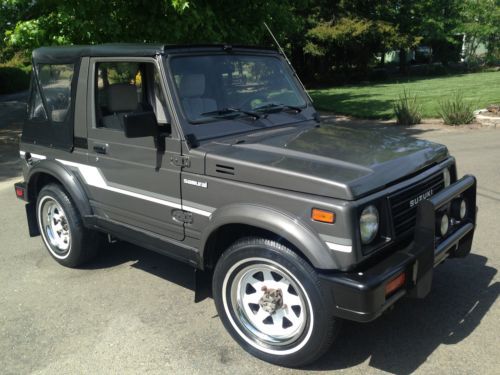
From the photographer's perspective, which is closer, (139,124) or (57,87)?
(139,124)

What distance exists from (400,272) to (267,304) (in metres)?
0.89

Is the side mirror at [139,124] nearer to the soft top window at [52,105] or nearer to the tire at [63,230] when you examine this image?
the soft top window at [52,105]

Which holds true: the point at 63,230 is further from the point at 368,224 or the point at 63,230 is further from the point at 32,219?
the point at 368,224

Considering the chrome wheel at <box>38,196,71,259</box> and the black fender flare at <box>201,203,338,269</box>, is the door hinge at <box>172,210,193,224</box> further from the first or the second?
the chrome wheel at <box>38,196,71,259</box>

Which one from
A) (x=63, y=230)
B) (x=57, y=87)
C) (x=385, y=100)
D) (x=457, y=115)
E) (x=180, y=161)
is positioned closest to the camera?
(x=180, y=161)

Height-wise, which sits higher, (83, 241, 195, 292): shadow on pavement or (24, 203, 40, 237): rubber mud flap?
(24, 203, 40, 237): rubber mud flap

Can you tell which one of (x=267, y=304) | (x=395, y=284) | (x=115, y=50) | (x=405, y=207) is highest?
(x=115, y=50)

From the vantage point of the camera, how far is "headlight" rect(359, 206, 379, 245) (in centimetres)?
287

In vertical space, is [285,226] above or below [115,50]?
below

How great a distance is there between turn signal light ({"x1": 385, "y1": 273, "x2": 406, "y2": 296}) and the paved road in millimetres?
Result: 593

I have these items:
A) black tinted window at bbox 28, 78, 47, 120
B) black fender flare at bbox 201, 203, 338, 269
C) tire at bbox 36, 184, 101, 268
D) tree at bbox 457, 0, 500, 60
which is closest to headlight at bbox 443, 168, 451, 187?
black fender flare at bbox 201, 203, 338, 269

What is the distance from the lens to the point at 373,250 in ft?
9.67

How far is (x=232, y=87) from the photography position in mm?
4000

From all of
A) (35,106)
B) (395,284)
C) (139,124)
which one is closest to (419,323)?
(395,284)
